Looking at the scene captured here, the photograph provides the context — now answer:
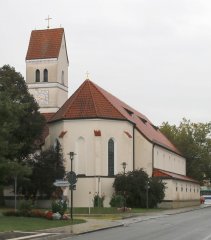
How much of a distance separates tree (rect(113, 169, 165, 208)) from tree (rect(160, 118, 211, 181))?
3395 cm

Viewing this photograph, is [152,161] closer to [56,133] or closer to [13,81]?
[56,133]

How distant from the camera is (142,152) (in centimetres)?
6731

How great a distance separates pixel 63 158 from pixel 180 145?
39.6 metres

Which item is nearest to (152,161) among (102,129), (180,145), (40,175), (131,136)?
(131,136)

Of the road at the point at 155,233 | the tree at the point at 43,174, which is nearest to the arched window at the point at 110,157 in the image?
the tree at the point at 43,174

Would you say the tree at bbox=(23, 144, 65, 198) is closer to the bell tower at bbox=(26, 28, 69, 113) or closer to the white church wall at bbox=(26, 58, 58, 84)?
the bell tower at bbox=(26, 28, 69, 113)

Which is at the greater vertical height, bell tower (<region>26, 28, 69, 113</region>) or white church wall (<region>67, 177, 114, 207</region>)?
bell tower (<region>26, 28, 69, 113</region>)

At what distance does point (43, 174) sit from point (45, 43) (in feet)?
83.4

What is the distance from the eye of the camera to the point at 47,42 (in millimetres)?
75562

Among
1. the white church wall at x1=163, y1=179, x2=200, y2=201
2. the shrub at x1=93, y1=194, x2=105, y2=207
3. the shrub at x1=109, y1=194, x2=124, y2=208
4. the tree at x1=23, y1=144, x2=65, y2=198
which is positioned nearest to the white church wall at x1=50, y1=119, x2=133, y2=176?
the shrub at x1=93, y1=194, x2=105, y2=207

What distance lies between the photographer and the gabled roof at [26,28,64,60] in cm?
7494

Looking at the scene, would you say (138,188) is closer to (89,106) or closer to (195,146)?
(89,106)

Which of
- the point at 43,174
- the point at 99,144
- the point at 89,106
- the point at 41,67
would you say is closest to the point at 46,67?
the point at 41,67

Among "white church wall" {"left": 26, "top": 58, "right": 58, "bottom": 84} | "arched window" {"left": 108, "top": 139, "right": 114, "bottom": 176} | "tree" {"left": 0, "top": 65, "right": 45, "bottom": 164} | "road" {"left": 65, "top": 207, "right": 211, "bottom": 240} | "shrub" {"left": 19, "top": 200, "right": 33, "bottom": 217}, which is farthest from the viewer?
"white church wall" {"left": 26, "top": 58, "right": 58, "bottom": 84}
